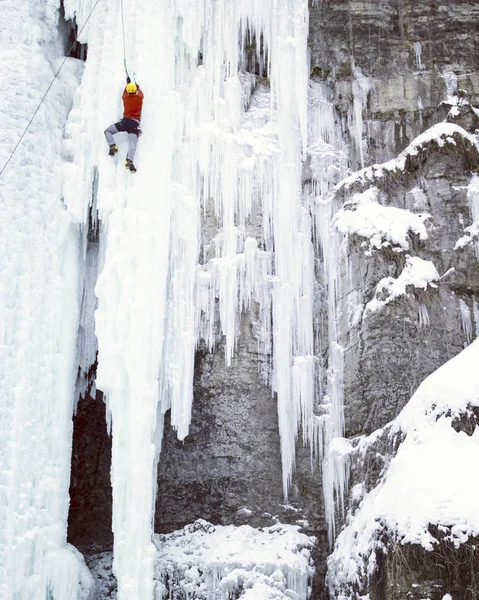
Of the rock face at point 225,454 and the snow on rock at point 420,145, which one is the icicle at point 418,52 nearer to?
the snow on rock at point 420,145

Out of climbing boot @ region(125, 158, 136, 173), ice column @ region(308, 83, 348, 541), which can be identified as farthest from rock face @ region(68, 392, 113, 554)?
climbing boot @ region(125, 158, 136, 173)

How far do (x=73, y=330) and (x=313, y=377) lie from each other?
308 cm

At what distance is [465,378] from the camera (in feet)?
26.0

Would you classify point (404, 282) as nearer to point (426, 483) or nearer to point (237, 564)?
point (426, 483)

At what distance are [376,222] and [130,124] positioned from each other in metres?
3.38

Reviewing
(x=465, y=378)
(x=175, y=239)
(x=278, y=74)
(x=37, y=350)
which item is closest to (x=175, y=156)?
(x=175, y=239)

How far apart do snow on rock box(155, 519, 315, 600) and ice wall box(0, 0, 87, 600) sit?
44.7 inches

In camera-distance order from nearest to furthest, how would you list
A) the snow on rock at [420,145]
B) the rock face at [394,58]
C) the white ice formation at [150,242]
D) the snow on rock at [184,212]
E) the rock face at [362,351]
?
the white ice formation at [150,242], the snow on rock at [184,212], the rock face at [362,351], the snow on rock at [420,145], the rock face at [394,58]

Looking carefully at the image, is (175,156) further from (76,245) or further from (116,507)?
(116,507)

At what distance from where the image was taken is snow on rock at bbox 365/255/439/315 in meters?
10.4

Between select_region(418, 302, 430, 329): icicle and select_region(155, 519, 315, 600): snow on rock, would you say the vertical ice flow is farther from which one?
select_region(418, 302, 430, 329): icicle

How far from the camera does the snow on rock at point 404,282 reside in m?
10.4

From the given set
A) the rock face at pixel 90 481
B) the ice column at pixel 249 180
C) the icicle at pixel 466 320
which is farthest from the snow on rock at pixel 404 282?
the rock face at pixel 90 481

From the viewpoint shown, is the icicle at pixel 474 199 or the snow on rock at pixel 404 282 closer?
the snow on rock at pixel 404 282
